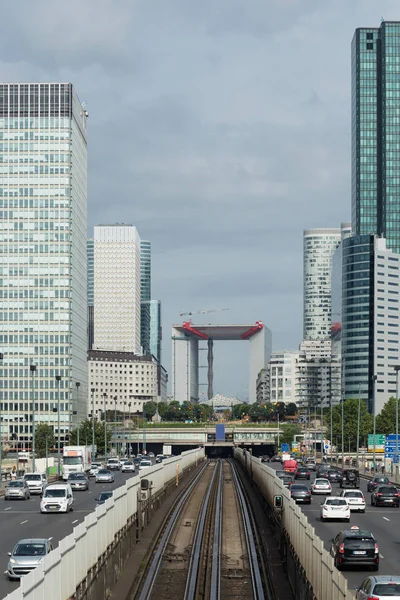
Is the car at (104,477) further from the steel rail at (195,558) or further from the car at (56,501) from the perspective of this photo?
the car at (56,501)

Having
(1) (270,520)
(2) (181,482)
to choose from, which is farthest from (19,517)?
(2) (181,482)

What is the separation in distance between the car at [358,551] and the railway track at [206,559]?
9.84 ft

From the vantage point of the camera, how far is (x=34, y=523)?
55.6m

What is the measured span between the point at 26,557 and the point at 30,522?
22.3m

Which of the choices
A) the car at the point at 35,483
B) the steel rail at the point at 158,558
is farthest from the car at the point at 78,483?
the steel rail at the point at 158,558

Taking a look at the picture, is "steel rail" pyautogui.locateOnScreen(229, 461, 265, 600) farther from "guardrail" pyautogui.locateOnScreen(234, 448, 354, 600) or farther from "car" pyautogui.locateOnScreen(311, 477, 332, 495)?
"car" pyautogui.locateOnScreen(311, 477, 332, 495)

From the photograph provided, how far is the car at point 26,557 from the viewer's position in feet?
113

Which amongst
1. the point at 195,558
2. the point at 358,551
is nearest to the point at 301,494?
the point at 195,558

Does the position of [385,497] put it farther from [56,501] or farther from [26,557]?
[26,557]

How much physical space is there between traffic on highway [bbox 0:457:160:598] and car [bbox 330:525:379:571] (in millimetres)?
10321

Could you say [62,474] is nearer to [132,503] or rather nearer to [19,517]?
[19,517]

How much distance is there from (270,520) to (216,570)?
18692mm

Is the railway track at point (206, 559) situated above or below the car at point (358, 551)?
below

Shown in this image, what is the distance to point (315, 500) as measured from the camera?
7650 centimetres
